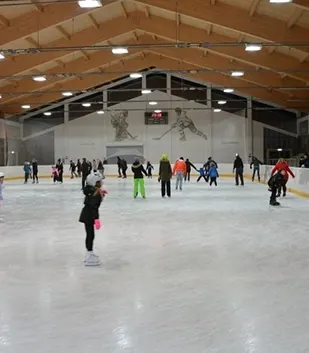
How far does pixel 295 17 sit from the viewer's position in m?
16.3

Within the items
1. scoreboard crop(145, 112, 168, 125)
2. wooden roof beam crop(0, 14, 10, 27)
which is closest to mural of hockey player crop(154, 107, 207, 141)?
scoreboard crop(145, 112, 168, 125)

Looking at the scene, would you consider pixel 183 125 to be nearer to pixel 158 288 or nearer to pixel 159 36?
pixel 159 36

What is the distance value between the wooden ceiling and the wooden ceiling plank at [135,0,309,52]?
1.2 inches

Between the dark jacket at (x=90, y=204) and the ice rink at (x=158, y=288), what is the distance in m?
0.54

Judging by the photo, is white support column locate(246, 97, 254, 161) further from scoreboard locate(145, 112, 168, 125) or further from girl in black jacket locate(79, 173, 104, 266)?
girl in black jacket locate(79, 173, 104, 266)

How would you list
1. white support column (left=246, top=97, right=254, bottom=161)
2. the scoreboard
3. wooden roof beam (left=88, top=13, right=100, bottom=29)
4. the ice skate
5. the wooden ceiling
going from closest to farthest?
the ice skate, the wooden ceiling, wooden roof beam (left=88, top=13, right=100, bottom=29), white support column (left=246, top=97, right=254, bottom=161), the scoreboard

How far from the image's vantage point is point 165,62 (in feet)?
98.9

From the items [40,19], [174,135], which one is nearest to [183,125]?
[174,135]

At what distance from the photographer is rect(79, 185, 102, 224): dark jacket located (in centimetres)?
554

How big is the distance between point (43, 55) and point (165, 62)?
9.70 metres

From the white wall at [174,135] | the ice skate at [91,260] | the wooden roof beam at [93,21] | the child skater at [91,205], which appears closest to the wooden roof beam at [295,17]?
the wooden roof beam at [93,21]

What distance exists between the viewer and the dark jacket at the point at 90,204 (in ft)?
18.2

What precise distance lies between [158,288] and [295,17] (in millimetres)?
13834

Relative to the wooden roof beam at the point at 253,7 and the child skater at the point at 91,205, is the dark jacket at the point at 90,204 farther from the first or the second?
the wooden roof beam at the point at 253,7
